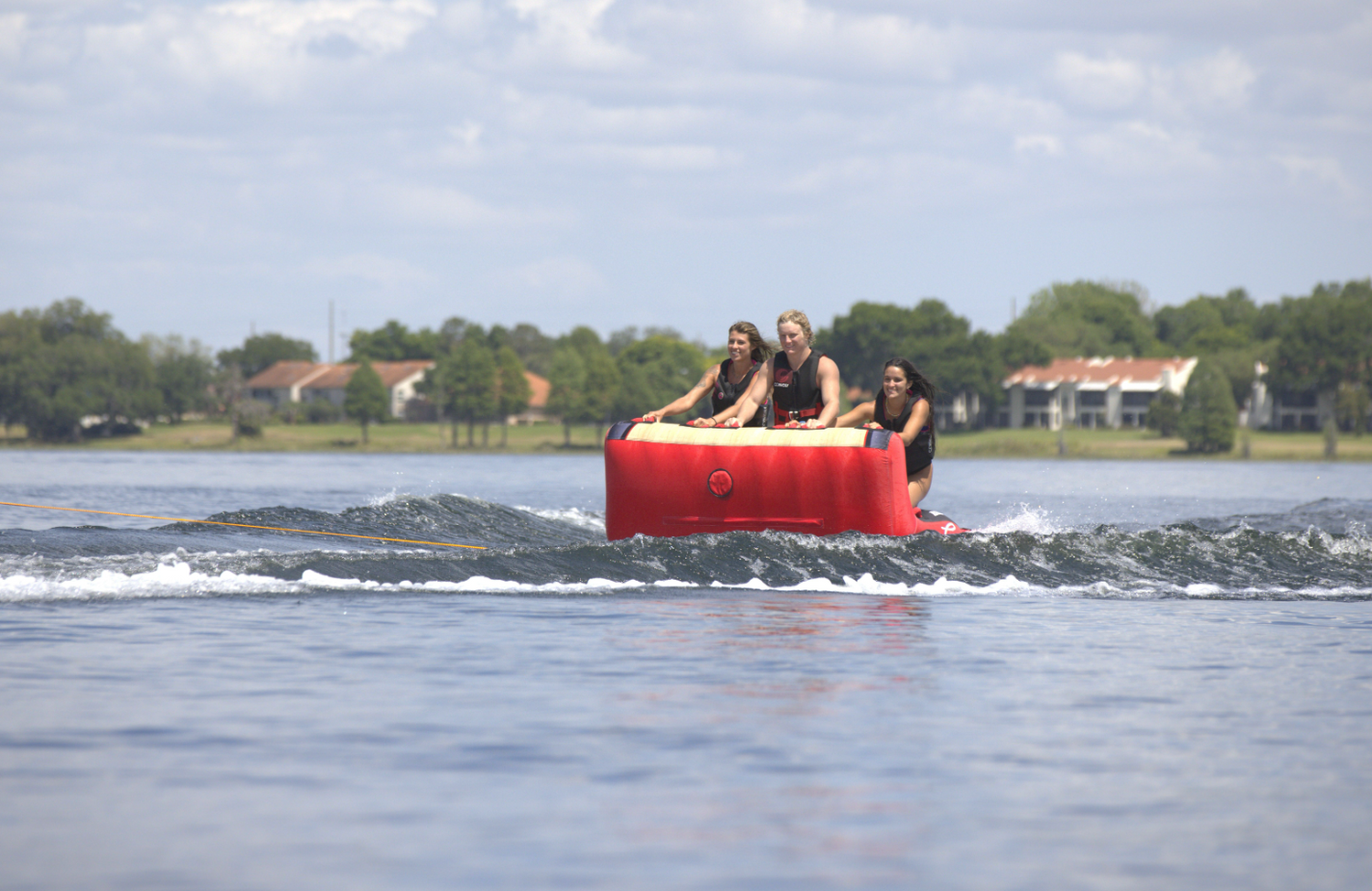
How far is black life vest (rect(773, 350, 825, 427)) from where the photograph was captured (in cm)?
1062

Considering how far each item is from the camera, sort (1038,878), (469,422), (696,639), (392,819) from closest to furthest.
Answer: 1. (1038,878)
2. (392,819)
3. (696,639)
4. (469,422)

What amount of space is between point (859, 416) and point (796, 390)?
20.3 inches

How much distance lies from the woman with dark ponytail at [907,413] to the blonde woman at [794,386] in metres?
0.27

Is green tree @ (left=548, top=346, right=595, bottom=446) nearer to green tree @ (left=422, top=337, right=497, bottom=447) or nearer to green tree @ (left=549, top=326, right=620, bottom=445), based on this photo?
green tree @ (left=549, top=326, right=620, bottom=445)

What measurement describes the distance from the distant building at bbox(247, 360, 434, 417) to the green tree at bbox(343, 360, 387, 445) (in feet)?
46.3

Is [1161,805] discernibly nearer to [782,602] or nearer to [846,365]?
[782,602]

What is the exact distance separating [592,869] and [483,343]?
113481mm

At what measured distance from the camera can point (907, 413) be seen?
1066cm

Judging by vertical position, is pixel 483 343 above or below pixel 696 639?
above

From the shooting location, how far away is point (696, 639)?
6.98 m

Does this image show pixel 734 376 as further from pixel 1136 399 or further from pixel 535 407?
pixel 535 407

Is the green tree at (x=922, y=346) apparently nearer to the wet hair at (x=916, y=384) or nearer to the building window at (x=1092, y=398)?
the building window at (x=1092, y=398)

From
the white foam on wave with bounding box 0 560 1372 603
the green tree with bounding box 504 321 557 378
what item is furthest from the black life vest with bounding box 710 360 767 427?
the green tree with bounding box 504 321 557 378

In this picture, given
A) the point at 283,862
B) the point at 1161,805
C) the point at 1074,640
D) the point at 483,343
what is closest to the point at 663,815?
the point at 283,862
